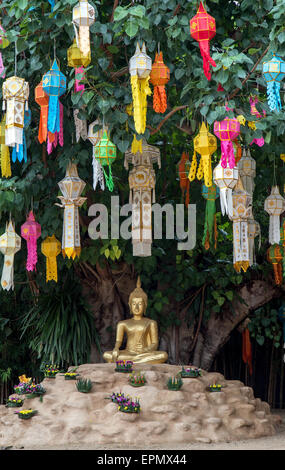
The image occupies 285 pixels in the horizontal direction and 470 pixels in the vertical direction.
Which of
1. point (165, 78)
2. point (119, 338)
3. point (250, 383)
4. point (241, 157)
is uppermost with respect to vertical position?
point (165, 78)

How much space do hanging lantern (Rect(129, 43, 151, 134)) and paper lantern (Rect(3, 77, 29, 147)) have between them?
1075 millimetres

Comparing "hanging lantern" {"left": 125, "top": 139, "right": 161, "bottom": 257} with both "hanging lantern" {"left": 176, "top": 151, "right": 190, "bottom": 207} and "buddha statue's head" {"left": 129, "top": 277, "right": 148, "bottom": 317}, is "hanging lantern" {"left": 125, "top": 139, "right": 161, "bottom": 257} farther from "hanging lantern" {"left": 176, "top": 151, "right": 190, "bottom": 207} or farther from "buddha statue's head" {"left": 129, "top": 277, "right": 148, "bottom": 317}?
"buddha statue's head" {"left": 129, "top": 277, "right": 148, "bottom": 317}

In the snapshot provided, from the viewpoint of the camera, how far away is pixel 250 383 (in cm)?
1205

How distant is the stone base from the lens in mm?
7523

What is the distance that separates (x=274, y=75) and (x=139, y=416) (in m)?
3.57

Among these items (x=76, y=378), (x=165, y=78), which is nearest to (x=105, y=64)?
(x=165, y=78)

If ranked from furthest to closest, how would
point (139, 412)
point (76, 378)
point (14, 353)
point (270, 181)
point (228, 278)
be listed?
point (14, 353)
point (228, 278)
point (270, 181)
point (76, 378)
point (139, 412)

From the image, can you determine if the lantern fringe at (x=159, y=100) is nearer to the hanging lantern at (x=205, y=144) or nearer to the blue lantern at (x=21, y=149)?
the hanging lantern at (x=205, y=144)

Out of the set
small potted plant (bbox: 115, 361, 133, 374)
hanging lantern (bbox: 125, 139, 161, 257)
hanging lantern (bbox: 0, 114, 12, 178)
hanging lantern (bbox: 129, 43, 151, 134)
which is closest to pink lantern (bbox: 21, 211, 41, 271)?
hanging lantern (bbox: 0, 114, 12, 178)

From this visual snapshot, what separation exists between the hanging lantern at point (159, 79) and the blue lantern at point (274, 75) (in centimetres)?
96

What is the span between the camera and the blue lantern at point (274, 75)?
6480 mm

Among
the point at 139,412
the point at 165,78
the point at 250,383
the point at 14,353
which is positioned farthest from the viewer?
the point at 250,383

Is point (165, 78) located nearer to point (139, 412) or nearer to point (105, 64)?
point (105, 64)

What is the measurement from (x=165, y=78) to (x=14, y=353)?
17.9 feet
